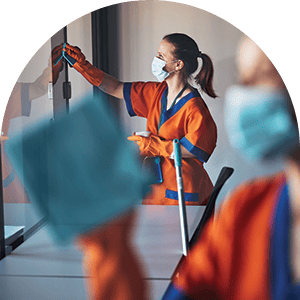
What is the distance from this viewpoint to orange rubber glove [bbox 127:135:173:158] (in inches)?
74.3

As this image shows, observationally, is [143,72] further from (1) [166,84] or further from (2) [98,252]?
(2) [98,252]

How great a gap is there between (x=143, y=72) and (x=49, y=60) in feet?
1.35

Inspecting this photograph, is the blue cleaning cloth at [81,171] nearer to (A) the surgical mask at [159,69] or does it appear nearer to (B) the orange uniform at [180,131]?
(B) the orange uniform at [180,131]

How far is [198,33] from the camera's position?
1.85 metres

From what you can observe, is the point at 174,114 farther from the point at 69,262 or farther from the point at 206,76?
the point at 69,262

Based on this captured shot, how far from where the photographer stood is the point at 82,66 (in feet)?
6.39

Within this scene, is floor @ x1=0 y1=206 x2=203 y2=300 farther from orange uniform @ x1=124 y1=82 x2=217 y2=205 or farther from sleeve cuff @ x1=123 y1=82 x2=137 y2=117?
sleeve cuff @ x1=123 y1=82 x2=137 y2=117

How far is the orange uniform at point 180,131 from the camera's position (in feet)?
6.09

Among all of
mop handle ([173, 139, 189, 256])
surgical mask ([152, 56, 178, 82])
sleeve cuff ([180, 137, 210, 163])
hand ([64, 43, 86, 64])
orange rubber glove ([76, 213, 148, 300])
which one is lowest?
orange rubber glove ([76, 213, 148, 300])

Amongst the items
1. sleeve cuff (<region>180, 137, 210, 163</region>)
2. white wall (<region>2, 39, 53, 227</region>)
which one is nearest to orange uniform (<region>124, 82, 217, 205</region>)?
sleeve cuff (<region>180, 137, 210, 163</region>)

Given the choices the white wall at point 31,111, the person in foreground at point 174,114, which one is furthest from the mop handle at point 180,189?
the white wall at point 31,111

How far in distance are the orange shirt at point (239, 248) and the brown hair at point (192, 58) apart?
42cm

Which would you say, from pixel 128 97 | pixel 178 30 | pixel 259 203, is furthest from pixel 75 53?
pixel 259 203

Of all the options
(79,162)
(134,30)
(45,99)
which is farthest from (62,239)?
(134,30)
